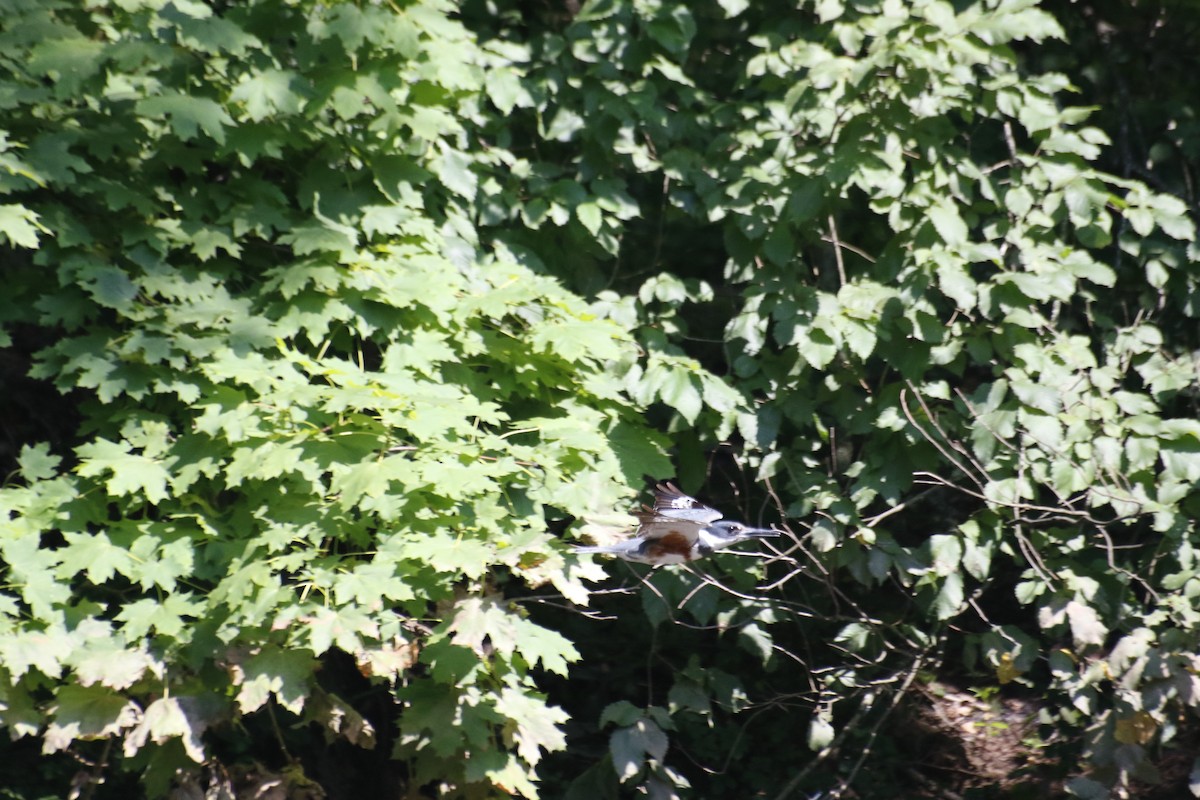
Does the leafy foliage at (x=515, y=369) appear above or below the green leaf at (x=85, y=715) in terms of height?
above

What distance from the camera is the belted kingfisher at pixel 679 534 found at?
2.74m

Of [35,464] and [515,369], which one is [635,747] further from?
[35,464]

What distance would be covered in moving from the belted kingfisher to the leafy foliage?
46cm

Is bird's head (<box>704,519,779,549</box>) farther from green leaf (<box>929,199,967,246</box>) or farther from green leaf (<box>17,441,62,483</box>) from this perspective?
green leaf (<box>17,441,62,483</box>)

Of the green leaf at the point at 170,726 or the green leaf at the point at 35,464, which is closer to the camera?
the green leaf at the point at 170,726

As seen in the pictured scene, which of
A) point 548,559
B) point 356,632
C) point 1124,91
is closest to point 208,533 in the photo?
point 356,632

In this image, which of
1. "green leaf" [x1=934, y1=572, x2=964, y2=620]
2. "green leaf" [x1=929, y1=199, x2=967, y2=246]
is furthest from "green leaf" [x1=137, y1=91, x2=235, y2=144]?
"green leaf" [x1=934, y1=572, x2=964, y2=620]

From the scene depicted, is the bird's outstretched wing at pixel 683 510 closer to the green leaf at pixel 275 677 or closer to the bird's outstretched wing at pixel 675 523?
the bird's outstretched wing at pixel 675 523

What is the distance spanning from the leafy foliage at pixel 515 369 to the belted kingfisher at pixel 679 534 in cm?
46

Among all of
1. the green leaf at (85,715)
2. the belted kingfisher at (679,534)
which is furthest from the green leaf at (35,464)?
the belted kingfisher at (679,534)

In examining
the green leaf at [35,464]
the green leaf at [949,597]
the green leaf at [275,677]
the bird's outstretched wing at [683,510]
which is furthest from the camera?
the green leaf at [949,597]

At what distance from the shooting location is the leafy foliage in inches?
134

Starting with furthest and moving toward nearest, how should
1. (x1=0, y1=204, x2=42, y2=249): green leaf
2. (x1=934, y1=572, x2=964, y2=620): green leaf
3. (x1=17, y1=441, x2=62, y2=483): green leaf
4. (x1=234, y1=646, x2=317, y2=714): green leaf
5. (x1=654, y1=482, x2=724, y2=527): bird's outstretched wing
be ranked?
(x1=934, y1=572, x2=964, y2=620): green leaf → (x1=17, y1=441, x2=62, y2=483): green leaf → (x1=234, y1=646, x2=317, y2=714): green leaf → (x1=0, y1=204, x2=42, y2=249): green leaf → (x1=654, y1=482, x2=724, y2=527): bird's outstretched wing

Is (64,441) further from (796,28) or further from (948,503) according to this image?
(948,503)
